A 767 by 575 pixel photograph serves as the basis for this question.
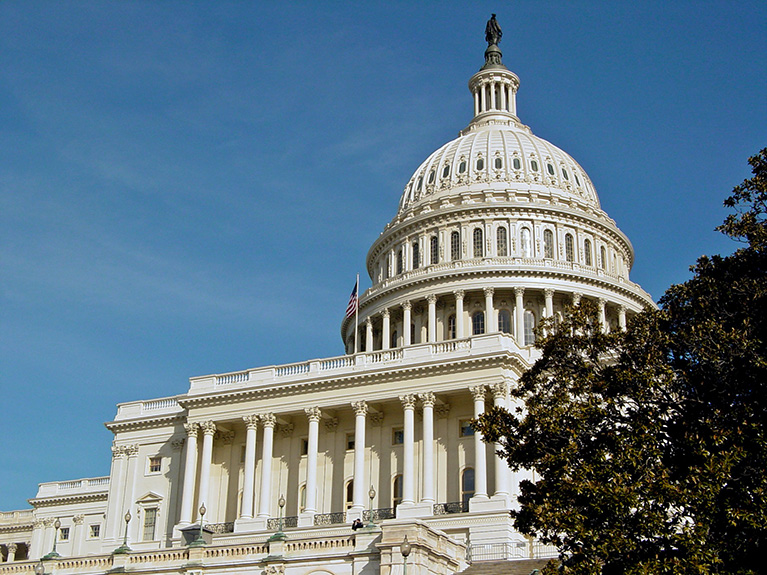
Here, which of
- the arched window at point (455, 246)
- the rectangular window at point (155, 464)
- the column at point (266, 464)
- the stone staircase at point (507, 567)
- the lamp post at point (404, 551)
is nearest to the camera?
the lamp post at point (404, 551)

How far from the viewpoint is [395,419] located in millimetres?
68438

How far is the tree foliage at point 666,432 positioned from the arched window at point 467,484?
2790 centimetres

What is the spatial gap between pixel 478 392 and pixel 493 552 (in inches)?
662

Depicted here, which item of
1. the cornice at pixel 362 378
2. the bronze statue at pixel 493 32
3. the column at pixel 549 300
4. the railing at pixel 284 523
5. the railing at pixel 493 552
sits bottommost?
the railing at pixel 493 552

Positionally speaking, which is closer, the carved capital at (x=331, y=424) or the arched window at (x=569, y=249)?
the carved capital at (x=331, y=424)

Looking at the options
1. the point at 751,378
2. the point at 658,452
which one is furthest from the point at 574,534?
the point at 751,378

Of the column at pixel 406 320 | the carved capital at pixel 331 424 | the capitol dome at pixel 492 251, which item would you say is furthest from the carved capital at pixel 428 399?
the column at pixel 406 320

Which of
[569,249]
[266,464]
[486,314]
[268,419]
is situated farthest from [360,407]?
[569,249]

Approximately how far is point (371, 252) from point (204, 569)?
62.1m

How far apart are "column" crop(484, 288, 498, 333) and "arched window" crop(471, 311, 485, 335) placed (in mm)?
1142

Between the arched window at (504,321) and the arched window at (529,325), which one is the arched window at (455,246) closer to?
the arched window at (504,321)

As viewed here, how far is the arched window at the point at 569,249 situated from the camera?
93.6m

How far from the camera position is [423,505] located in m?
61.8

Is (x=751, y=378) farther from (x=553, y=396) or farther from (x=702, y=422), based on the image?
(x=553, y=396)
